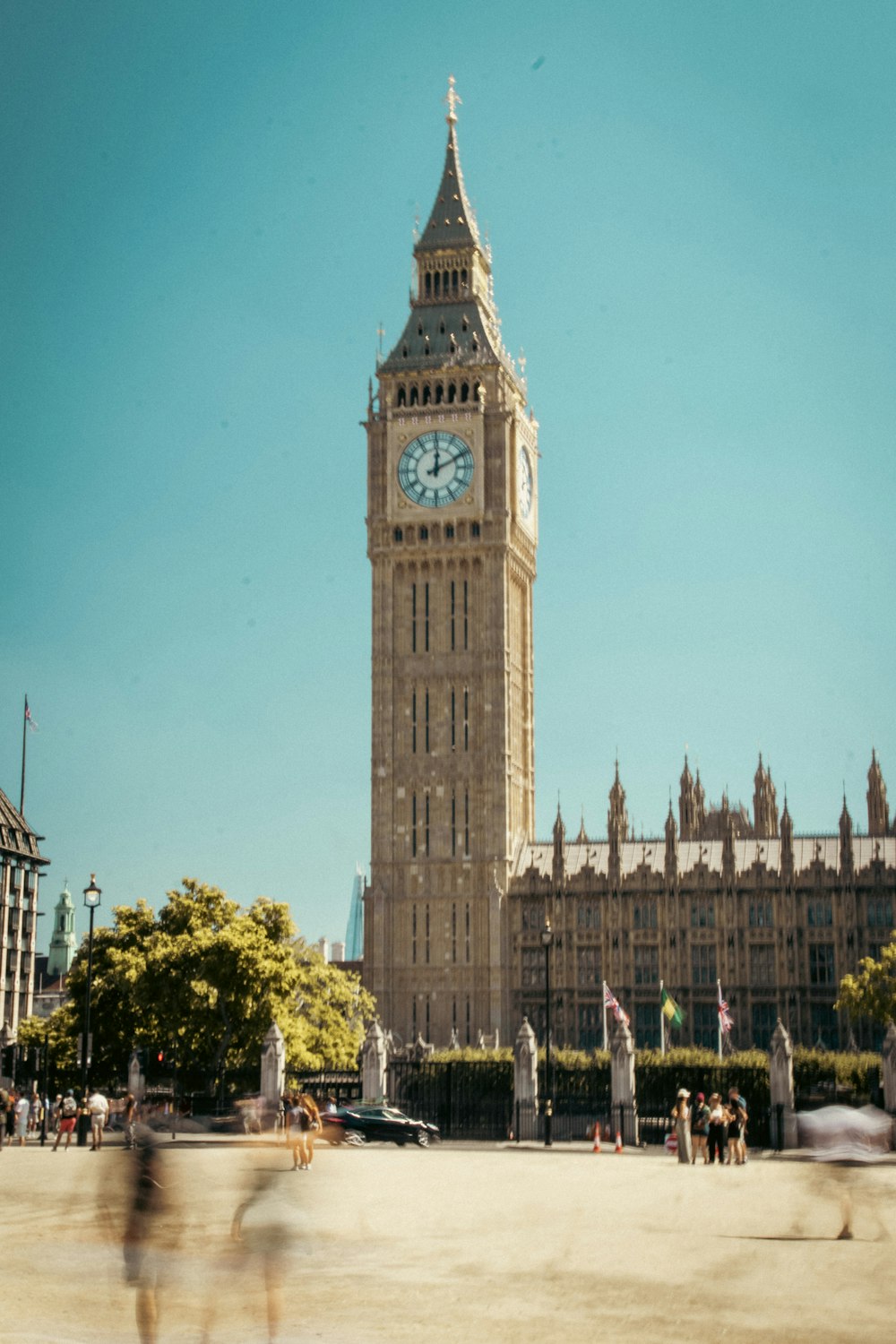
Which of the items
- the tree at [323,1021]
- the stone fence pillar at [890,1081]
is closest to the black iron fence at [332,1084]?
the tree at [323,1021]

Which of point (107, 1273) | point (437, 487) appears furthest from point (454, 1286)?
point (437, 487)

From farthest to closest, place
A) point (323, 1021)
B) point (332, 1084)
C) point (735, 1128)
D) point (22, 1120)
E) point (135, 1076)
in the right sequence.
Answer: point (323, 1021) → point (332, 1084) → point (135, 1076) → point (22, 1120) → point (735, 1128)

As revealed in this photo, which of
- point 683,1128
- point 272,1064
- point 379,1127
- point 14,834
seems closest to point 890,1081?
point 683,1128

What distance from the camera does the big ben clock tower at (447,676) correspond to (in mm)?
90625

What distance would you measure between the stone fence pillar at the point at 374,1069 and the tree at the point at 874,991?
22.6m

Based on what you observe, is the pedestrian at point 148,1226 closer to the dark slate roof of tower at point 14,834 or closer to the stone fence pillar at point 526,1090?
the stone fence pillar at point 526,1090

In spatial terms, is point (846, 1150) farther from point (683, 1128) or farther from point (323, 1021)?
point (323, 1021)

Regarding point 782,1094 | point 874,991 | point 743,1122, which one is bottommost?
point 743,1122

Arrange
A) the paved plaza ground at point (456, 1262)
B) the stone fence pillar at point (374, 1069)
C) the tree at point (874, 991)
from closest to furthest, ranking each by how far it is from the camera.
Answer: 1. the paved plaza ground at point (456, 1262)
2. the stone fence pillar at point (374, 1069)
3. the tree at point (874, 991)

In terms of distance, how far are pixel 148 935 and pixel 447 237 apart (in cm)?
5864

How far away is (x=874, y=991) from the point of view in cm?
6525

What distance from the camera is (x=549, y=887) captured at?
90562 mm

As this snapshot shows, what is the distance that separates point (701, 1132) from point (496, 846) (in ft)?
174

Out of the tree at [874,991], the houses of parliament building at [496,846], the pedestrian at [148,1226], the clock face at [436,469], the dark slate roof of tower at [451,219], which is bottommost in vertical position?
the pedestrian at [148,1226]
